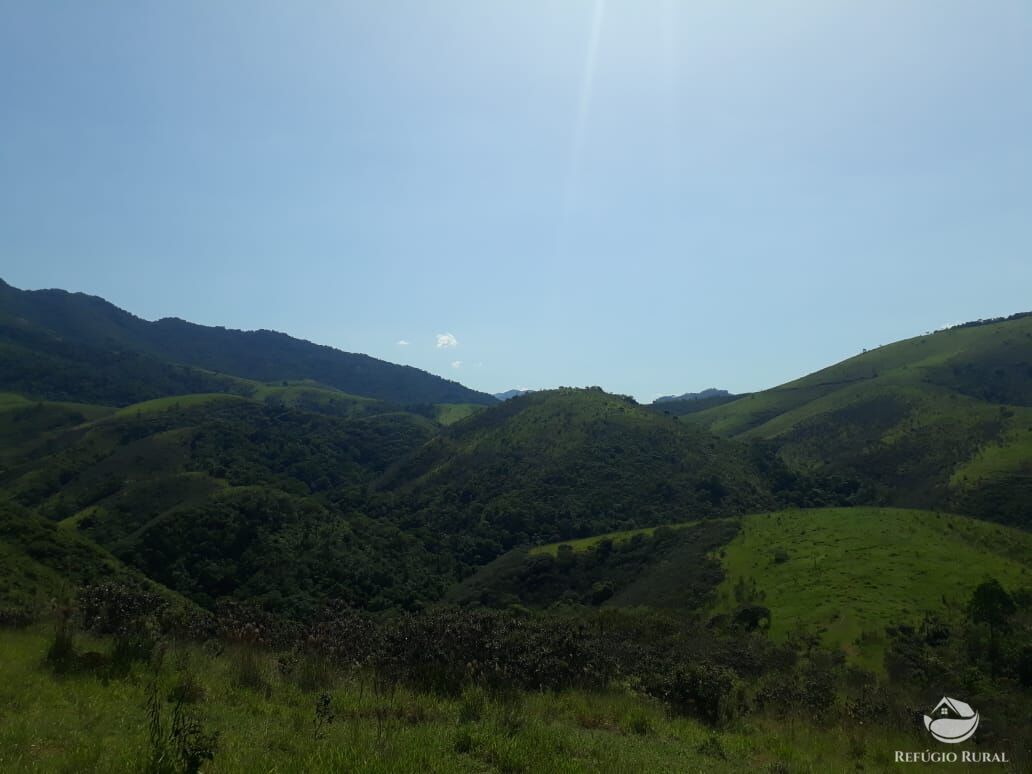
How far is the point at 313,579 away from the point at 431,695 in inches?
2881

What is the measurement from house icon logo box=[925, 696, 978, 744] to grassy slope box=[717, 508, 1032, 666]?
2710cm

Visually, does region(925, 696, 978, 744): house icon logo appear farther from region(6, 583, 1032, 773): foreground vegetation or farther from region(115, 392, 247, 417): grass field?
region(115, 392, 247, 417): grass field

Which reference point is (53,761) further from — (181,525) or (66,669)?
(181,525)

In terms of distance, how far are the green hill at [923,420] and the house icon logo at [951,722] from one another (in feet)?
252

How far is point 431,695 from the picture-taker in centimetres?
1010

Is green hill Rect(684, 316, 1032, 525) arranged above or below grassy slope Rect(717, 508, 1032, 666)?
above

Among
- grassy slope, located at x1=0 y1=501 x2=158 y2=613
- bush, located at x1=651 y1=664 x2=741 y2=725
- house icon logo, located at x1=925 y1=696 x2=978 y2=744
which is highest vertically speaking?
bush, located at x1=651 y1=664 x2=741 y2=725

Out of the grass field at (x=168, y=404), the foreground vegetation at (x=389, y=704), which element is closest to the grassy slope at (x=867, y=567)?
the foreground vegetation at (x=389, y=704)

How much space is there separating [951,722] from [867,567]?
45.6m

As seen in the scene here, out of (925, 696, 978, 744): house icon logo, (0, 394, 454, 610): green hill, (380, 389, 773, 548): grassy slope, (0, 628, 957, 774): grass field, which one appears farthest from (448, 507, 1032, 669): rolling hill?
(0, 628, 957, 774): grass field

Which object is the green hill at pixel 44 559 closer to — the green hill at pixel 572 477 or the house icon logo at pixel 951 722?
the house icon logo at pixel 951 722

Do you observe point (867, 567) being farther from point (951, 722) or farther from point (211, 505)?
point (211, 505)

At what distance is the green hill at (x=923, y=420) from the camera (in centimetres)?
8144

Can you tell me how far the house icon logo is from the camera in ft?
35.8
